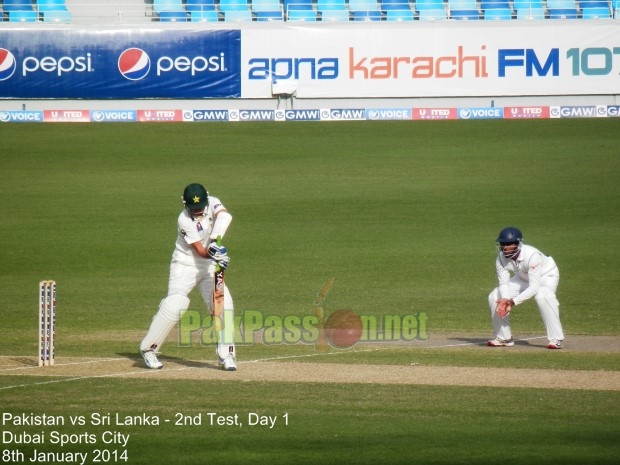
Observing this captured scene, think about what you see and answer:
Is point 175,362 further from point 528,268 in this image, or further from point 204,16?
point 204,16

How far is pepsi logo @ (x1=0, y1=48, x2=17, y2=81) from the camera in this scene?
3244cm

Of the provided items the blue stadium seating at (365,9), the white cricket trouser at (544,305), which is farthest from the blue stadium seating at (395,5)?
the white cricket trouser at (544,305)

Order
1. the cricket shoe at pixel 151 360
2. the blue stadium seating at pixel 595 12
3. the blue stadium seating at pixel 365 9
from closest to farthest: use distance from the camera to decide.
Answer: the cricket shoe at pixel 151 360 < the blue stadium seating at pixel 365 9 < the blue stadium seating at pixel 595 12

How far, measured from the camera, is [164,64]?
32625 millimetres

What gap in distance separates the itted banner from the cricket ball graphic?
1835cm

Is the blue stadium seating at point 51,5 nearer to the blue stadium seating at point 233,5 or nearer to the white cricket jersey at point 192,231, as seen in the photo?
the blue stadium seating at point 233,5

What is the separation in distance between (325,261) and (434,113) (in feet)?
48.9

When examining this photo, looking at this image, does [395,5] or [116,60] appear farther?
[395,5]

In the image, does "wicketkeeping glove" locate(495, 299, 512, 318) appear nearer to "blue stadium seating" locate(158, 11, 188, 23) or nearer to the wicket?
the wicket

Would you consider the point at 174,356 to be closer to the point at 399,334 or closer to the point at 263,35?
the point at 399,334

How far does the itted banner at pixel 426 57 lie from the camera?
107ft

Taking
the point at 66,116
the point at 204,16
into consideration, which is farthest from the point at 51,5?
the point at 204,16

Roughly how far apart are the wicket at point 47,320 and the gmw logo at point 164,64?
74.0 feet

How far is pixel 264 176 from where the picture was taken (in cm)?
2792
